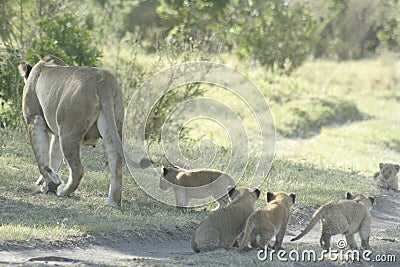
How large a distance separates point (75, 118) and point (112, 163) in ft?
2.00

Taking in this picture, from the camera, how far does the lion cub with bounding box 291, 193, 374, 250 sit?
23.4ft

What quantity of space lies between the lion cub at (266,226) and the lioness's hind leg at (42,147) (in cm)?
260

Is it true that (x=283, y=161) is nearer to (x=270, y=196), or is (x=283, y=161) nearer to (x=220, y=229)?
(x=270, y=196)

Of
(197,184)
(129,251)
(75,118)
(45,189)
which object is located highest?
(75,118)

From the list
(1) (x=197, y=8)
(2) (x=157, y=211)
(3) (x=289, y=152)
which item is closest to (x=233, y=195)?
(2) (x=157, y=211)

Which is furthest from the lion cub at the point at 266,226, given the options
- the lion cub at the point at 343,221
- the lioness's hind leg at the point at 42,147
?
the lioness's hind leg at the point at 42,147

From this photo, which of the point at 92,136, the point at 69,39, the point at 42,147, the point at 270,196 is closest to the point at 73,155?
the point at 92,136

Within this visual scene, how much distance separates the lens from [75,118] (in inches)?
322

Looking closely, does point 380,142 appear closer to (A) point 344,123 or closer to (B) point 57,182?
(A) point 344,123

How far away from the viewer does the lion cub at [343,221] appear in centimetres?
712

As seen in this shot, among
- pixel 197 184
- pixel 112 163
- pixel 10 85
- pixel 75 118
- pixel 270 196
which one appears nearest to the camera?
pixel 270 196

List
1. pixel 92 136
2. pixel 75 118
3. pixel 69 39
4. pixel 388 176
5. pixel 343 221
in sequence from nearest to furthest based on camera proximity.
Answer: pixel 343 221 < pixel 75 118 < pixel 92 136 < pixel 388 176 < pixel 69 39

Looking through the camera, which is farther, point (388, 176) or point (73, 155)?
point (388, 176)

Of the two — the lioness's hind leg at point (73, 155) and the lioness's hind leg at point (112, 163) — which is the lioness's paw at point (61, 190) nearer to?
the lioness's hind leg at point (73, 155)
